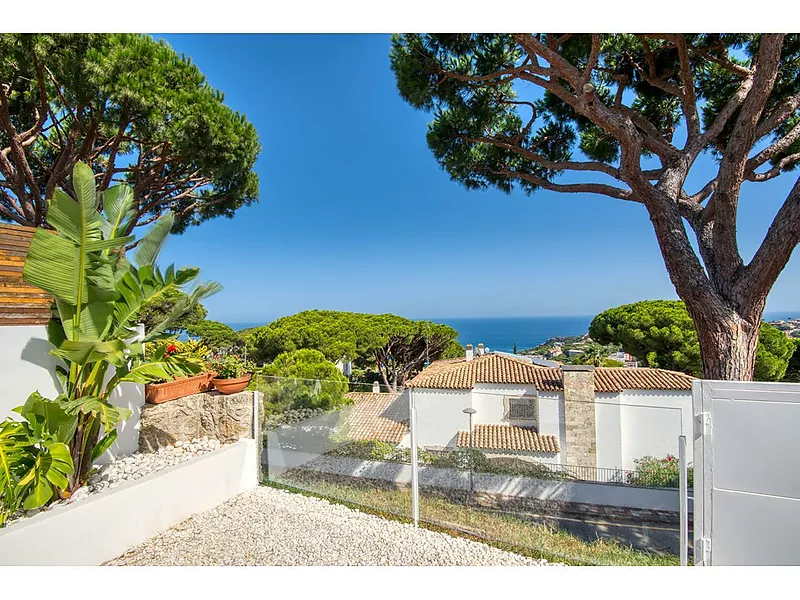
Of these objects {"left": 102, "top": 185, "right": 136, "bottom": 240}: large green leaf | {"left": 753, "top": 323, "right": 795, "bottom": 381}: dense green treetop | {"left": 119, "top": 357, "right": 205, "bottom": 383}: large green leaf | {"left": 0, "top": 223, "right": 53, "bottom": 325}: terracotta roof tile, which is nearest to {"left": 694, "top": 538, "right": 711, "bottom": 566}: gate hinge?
{"left": 119, "top": 357, "right": 205, "bottom": 383}: large green leaf

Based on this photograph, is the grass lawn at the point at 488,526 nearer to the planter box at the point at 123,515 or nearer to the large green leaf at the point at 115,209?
the planter box at the point at 123,515

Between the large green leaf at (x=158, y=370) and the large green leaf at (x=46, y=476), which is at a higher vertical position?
the large green leaf at (x=158, y=370)

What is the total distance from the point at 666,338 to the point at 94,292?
15.6m

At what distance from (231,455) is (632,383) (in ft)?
15.7

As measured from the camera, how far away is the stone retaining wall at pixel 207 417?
3477 millimetres

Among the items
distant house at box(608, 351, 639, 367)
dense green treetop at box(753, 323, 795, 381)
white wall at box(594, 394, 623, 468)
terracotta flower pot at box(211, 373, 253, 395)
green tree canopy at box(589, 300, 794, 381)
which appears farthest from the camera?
distant house at box(608, 351, 639, 367)

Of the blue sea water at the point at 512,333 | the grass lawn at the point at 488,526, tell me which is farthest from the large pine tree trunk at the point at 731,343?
the blue sea water at the point at 512,333

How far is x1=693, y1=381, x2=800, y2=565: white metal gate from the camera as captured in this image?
6.57ft

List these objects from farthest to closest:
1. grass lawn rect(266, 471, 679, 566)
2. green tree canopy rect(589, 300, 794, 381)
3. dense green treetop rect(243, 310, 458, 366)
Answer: dense green treetop rect(243, 310, 458, 366)
green tree canopy rect(589, 300, 794, 381)
grass lawn rect(266, 471, 679, 566)

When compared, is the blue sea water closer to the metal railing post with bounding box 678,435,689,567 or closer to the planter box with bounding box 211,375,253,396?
the planter box with bounding box 211,375,253,396

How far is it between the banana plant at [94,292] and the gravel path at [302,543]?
2.88 feet

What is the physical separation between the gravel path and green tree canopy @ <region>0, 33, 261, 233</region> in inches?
207

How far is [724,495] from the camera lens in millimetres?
2119

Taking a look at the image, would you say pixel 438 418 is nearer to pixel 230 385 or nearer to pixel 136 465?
pixel 230 385
